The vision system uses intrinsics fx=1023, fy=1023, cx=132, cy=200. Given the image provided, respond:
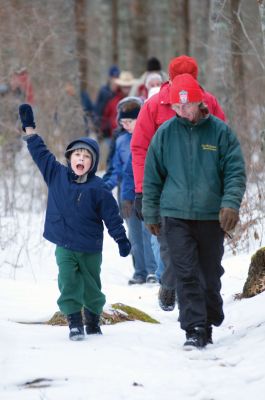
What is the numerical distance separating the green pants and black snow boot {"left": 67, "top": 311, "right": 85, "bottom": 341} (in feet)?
0.11

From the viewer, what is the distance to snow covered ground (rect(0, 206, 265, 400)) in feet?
18.0

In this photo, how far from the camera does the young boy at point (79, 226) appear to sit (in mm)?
6922

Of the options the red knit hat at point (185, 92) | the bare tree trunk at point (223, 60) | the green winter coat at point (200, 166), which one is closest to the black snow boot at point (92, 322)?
the green winter coat at point (200, 166)

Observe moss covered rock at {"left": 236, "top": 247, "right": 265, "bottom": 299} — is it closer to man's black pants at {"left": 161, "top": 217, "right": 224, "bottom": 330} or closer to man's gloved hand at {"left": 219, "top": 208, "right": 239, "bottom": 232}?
man's black pants at {"left": 161, "top": 217, "right": 224, "bottom": 330}

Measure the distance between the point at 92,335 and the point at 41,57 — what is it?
34.2 ft

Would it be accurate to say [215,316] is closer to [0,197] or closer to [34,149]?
[34,149]

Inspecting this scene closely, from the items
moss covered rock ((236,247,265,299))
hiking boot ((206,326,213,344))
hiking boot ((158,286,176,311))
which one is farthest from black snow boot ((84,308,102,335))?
moss covered rock ((236,247,265,299))

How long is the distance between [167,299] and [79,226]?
1.58 metres

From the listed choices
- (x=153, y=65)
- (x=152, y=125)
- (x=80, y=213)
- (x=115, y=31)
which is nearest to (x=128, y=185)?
(x=152, y=125)

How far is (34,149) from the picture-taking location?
713 cm

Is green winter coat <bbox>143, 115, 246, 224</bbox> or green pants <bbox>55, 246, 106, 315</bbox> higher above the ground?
green winter coat <bbox>143, 115, 246, 224</bbox>

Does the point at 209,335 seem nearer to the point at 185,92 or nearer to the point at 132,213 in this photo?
the point at 185,92

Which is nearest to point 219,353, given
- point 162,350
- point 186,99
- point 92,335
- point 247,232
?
point 162,350

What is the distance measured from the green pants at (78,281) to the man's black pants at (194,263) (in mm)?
580
